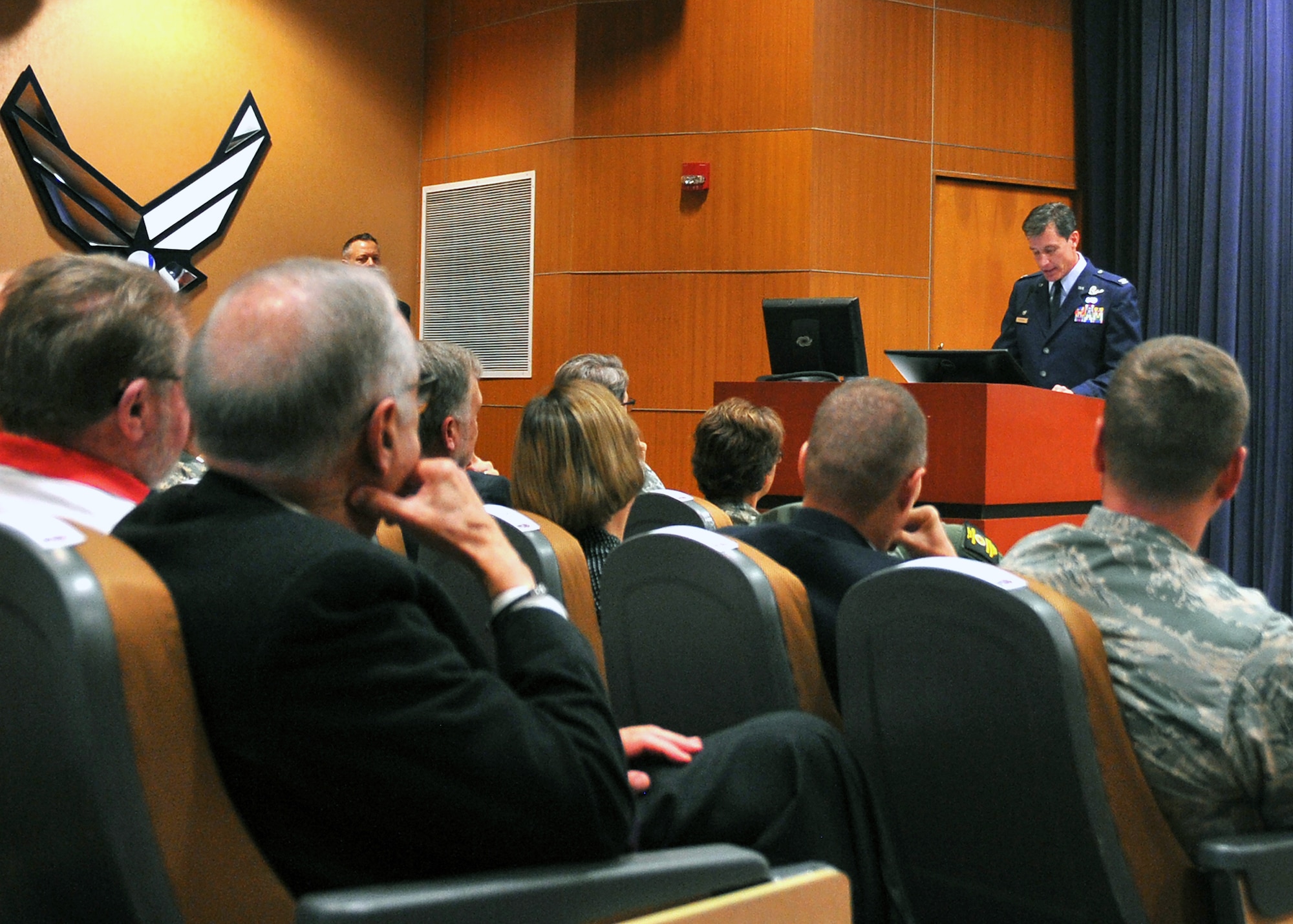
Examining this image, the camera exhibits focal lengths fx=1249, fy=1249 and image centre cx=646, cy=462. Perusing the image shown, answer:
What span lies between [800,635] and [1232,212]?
5.92 metres

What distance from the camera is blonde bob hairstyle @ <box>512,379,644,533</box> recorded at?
8.69ft

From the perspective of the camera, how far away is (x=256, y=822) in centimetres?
113

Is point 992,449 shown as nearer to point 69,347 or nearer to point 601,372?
point 601,372

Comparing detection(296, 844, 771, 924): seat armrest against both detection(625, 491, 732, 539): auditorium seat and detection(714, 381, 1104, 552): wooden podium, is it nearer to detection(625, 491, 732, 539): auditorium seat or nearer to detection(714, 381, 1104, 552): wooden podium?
detection(625, 491, 732, 539): auditorium seat

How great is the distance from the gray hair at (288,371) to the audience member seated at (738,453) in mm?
2193

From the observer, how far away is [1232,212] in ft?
22.1

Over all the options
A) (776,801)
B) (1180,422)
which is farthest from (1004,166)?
(776,801)

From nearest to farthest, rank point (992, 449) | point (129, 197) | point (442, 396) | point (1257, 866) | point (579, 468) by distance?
point (1257, 866) < point (579, 468) < point (442, 396) < point (992, 449) < point (129, 197)

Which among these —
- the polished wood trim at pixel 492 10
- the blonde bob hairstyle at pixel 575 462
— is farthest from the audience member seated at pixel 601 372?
the polished wood trim at pixel 492 10

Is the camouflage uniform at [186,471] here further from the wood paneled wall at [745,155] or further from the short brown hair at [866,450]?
the wood paneled wall at [745,155]

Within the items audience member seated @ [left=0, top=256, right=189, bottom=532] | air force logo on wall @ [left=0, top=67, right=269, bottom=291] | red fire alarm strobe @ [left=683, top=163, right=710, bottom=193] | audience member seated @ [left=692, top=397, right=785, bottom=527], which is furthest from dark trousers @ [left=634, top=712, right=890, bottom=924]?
air force logo on wall @ [left=0, top=67, right=269, bottom=291]

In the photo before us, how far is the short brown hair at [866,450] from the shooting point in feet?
7.04

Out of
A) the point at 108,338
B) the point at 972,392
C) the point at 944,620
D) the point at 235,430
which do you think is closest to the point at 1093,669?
the point at 944,620

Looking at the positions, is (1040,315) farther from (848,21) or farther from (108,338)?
(108,338)
